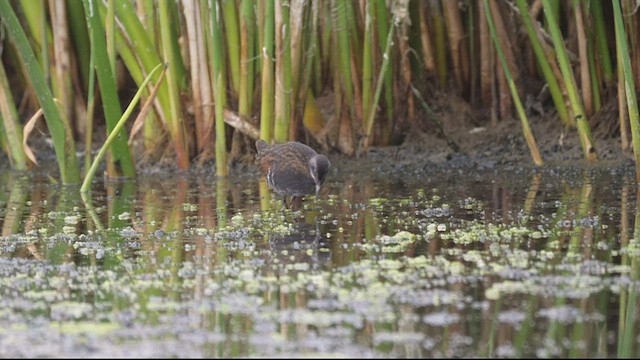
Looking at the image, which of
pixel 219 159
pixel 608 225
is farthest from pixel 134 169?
pixel 608 225

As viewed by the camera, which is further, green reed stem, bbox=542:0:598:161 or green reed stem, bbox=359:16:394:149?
green reed stem, bbox=359:16:394:149

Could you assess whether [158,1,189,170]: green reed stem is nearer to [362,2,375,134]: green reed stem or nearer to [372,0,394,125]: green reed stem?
[362,2,375,134]: green reed stem

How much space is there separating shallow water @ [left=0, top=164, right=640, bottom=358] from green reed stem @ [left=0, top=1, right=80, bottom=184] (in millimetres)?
504

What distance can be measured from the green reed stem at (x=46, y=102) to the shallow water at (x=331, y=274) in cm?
50

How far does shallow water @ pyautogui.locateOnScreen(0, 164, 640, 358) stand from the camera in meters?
4.05

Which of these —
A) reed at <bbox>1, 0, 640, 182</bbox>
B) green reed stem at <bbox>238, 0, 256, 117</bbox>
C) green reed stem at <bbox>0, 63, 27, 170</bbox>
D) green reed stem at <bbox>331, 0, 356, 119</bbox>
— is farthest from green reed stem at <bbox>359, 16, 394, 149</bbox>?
green reed stem at <bbox>0, 63, 27, 170</bbox>

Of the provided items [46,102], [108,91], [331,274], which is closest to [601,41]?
[108,91]

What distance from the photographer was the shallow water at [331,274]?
13.3 ft

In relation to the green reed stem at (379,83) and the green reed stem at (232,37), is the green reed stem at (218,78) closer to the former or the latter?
the green reed stem at (232,37)

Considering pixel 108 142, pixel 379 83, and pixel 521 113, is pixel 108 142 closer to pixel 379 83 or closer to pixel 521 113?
pixel 379 83

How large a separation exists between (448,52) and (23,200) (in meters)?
3.55

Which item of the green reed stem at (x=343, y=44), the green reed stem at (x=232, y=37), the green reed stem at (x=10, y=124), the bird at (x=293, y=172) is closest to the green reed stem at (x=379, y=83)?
the green reed stem at (x=343, y=44)

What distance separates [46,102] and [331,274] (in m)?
3.69

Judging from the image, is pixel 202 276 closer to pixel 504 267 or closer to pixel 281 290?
pixel 281 290
